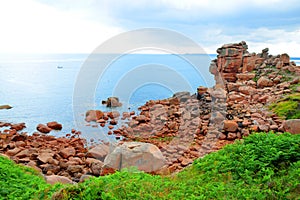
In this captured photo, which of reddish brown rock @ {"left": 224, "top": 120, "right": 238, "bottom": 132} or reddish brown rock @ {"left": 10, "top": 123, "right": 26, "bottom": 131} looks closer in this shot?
reddish brown rock @ {"left": 224, "top": 120, "right": 238, "bottom": 132}

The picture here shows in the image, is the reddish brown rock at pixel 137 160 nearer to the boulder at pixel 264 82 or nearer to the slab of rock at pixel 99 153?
the slab of rock at pixel 99 153

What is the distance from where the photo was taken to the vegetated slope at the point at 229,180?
432 centimetres

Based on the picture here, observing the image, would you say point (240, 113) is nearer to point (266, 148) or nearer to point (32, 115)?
point (266, 148)

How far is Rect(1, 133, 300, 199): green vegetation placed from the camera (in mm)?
4324

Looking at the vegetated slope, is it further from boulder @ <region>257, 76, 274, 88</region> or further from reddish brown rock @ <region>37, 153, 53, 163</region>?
boulder @ <region>257, 76, 274, 88</region>

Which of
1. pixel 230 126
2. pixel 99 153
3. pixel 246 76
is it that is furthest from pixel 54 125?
pixel 246 76

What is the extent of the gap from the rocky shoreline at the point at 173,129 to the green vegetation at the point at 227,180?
7.60ft

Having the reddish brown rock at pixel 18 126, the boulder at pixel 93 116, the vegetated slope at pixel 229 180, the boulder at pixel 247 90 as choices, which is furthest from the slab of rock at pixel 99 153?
the boulder at pixel 247 90

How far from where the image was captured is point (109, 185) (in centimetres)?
466

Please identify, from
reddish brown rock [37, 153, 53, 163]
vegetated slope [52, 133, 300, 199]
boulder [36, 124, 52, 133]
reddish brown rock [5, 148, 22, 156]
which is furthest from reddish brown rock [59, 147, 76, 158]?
vegetated slope [52, 133, 300, 199]

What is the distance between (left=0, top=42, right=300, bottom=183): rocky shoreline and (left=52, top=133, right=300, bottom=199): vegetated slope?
2.37m

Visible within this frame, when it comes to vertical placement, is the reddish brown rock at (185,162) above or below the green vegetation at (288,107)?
below

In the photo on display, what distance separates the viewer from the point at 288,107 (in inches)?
462

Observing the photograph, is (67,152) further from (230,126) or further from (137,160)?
(230,126)
